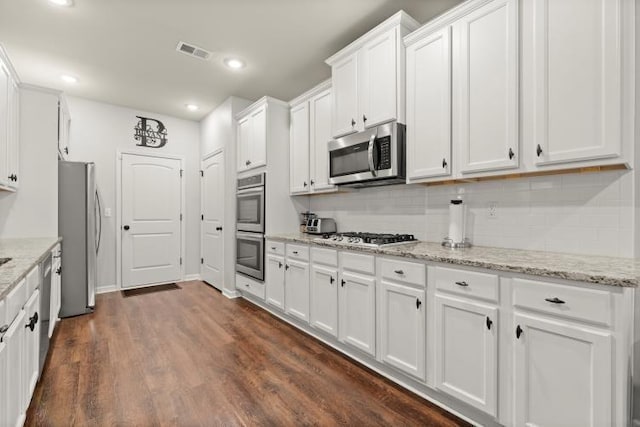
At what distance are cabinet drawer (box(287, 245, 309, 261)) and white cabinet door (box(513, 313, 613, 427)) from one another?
1.75m

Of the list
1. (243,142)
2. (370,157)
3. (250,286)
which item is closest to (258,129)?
(243,142)

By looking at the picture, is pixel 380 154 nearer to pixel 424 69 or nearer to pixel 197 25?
pixel 424 69

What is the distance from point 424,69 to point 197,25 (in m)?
1.95

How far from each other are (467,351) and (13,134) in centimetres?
410

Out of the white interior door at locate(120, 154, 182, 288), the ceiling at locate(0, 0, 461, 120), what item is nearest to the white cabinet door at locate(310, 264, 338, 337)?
the ceiling at locate(0, 0, 461, 120)

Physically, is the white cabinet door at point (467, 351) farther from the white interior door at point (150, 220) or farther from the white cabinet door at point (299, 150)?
the white interior door at point (150, 220)

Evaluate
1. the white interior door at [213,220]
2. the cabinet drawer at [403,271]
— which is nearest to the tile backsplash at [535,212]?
the cabinet drawer at [403,271]

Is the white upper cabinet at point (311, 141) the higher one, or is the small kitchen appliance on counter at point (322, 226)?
the white upper cabinet at point (311, 141)

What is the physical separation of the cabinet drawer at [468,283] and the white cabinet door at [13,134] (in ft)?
12.0

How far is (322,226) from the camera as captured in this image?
3.28 meters

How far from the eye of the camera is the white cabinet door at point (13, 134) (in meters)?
2.67

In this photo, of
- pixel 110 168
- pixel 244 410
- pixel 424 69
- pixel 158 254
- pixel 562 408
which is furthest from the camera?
pixel 158 254

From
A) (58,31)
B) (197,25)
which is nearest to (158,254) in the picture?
(58,31)

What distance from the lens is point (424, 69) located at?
219 centimetres
